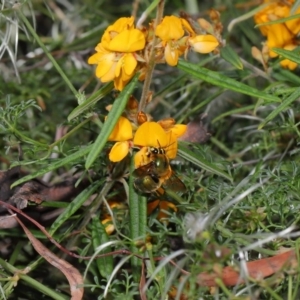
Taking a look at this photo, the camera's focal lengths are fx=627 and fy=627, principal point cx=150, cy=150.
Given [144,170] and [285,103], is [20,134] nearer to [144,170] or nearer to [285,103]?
[144,170]

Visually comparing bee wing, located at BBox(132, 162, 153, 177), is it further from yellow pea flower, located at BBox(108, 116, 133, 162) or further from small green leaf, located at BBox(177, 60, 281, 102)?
small green leaf, located at BBox(177, 60, 281, 102)

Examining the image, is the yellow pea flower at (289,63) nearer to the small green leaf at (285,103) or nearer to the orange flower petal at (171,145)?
the small green leaf at (285,103)

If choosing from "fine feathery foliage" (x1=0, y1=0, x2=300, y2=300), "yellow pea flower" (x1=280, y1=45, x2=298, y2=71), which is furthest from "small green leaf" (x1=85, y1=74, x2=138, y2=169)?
"yellow pea flower" (x1=280, y1=45, x2=298, y2=71)

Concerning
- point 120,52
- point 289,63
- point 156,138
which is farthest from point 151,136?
point 289,63

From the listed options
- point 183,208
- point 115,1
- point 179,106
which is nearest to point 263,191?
point 183,208

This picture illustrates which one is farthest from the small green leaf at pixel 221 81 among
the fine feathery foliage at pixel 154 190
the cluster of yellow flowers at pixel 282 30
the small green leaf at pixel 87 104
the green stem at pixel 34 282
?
the green stem at pixel 34 282
